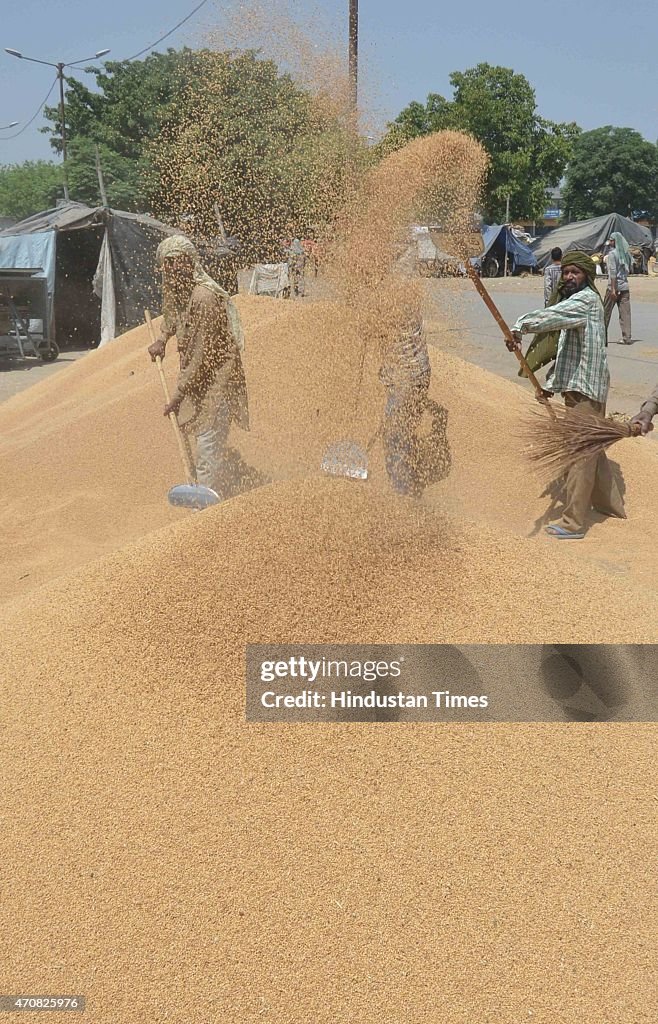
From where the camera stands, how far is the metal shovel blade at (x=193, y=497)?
4457mm

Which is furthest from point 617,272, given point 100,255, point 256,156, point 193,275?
point 193,275

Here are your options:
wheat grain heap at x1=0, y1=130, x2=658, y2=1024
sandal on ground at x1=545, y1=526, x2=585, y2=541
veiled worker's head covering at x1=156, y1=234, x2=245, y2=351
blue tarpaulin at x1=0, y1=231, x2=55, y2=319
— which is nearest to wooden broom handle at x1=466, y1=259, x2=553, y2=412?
sandal on ground at x1=545, y1=526, x2=585, y2=541

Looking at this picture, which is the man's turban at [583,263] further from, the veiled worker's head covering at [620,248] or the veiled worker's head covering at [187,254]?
the veiled worker's head covering at [620,248]

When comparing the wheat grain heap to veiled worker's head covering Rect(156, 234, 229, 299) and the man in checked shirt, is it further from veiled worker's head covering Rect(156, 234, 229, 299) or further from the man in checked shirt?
veiled worker's head covering Rect(156, 234, 229, 299)

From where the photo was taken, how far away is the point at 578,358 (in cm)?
451

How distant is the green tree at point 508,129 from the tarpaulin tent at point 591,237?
5563 millimetres

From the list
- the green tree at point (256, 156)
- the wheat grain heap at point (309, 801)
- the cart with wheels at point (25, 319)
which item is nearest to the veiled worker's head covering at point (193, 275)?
the green tree at point (256, 156)

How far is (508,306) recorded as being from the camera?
59.7ft

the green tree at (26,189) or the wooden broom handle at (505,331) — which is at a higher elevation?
the green tree at (26,189)

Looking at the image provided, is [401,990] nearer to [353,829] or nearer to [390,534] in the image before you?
[353,829]

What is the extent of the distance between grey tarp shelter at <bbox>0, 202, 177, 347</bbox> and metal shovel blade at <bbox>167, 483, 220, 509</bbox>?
884cm

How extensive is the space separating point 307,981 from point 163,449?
4.15 meters

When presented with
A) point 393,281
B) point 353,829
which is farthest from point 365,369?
point 353,829

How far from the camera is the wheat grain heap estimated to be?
6.28 feet
